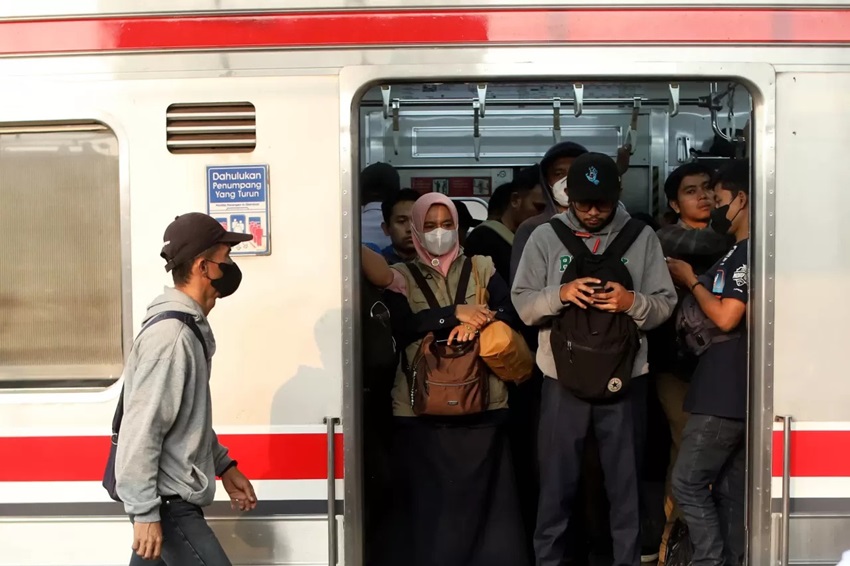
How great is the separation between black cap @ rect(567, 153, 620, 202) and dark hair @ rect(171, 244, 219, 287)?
1.30 m

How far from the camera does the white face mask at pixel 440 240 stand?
3428 millimetres

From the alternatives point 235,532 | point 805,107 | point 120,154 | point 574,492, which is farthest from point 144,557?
point 805,107

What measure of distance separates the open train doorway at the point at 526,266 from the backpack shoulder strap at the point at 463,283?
60 mm

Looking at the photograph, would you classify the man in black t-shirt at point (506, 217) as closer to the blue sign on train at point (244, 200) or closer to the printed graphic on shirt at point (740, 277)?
the printed graphic on shirt at point (740, 277)

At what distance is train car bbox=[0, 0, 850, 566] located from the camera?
2832mm

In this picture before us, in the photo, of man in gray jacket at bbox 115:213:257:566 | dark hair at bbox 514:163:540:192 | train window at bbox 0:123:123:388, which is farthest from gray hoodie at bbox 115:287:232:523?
dark hair at bbox 514:163:540:192

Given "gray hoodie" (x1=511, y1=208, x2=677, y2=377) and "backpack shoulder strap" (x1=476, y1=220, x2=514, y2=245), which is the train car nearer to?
"gray hoodie" (x1=511, y1=208, x2=677, y2=377)

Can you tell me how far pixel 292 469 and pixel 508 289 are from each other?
1.17 metres

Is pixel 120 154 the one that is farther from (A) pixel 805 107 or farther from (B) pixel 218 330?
(A) pixel 805 107

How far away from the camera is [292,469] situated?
287 centimetres

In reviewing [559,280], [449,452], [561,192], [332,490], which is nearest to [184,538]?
[332,490]

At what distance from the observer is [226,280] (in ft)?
8.31

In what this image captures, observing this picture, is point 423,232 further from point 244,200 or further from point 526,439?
point 526,439

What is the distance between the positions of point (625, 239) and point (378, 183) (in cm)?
161
